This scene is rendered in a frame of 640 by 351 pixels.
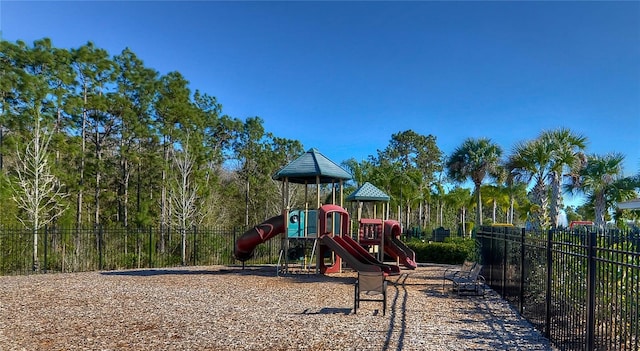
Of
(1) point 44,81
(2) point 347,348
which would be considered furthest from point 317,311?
(1) point 44,81

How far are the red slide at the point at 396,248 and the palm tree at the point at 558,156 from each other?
5.21 metres

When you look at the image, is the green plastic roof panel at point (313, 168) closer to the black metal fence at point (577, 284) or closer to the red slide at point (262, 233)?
the red slide at point (262, 233)

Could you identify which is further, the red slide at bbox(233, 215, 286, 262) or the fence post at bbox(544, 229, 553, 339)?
the red slide at bbox(233, 215, 286, 262)

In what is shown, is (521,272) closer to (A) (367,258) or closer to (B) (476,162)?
(A) (367,258)

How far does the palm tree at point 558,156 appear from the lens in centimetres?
1466

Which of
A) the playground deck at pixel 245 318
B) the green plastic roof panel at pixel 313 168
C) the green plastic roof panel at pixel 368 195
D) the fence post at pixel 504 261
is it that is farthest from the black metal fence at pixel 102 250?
the fence post at pixel 504 261

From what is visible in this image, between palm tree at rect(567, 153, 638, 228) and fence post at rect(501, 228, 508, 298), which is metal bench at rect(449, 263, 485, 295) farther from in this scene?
palm tree at rect(567, 153, 638, 228)

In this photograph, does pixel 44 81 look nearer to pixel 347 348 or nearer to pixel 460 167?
pixel 347 348

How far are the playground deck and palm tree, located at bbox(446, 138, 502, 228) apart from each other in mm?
19922

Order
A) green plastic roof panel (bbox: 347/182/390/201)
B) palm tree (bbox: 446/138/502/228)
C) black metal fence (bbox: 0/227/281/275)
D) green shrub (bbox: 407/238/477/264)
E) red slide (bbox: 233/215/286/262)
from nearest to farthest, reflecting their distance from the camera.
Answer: red slide (bbox: 233/215/286/262) → black metal fence (bbox: 0/227/281/275) → green plastic roof panel (bbox: 347/182/390/201) → green shrub (bbox: 407/238/477/264) → palm tree (bbox: 446/138/502/228)

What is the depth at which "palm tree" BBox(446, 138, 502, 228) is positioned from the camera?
30.3m

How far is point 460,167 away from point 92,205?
79.9 ft

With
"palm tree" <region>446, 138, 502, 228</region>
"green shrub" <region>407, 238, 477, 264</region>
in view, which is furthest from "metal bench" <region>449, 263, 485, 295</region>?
"palm tree" <region>446, 138, 502, 228</region>

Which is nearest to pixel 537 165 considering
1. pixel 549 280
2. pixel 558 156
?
pixel 558 156
